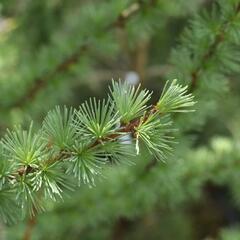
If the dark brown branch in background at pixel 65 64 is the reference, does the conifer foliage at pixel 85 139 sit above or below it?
below

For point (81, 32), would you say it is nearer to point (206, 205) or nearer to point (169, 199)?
point (169, 199)

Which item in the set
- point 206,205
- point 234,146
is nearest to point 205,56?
point 234,146

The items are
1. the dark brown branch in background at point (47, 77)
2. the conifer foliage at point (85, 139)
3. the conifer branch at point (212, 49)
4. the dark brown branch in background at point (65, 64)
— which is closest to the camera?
the conifer foliage at point (85, 139)

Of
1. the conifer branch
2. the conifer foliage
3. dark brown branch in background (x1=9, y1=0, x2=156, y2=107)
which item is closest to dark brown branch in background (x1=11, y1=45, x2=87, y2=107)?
dark brown branch in background (x1=9, y1=0, x2=156, y2=107)

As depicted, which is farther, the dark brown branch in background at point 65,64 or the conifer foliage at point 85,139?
the dark brown branch in background at point 65,64

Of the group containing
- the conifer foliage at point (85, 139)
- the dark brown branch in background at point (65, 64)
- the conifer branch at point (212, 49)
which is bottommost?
the conifer foliage at point (85, 139)

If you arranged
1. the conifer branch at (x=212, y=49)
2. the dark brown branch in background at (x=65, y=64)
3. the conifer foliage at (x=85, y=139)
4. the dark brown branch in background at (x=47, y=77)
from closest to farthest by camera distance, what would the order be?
the conifer foliage at (x=85, y=139) → the conifer branch at (x=212, y=49) → the dark brown branch in background at (x=65, y=64) → the dark brown branch in background at (x=47, y=77)

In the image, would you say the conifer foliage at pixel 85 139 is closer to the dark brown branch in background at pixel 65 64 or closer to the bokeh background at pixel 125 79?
the bokeh background at pixel 125 79

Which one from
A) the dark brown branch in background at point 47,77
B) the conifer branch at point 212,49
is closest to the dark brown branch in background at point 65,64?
the dark brown branch in background at point 47,77
